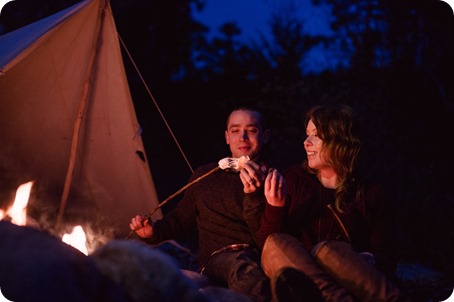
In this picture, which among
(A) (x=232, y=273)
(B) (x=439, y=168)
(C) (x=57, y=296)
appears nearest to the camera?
(C) (x=57, y=296)

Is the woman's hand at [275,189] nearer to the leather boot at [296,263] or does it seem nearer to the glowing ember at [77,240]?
the leather boot at [296,263]

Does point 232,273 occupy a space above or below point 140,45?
below

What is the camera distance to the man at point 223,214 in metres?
2.78

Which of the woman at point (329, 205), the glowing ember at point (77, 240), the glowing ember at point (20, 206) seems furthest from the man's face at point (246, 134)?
the glowing ember at point (20, 206)

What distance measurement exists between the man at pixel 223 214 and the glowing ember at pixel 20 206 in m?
0.82

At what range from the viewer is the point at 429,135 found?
6.49 metres

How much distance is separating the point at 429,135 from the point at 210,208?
4.49 metres

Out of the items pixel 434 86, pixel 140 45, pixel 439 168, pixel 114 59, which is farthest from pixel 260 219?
pixel 140 45

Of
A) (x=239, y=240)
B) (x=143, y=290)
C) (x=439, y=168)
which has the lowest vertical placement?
(x=439, y=168)

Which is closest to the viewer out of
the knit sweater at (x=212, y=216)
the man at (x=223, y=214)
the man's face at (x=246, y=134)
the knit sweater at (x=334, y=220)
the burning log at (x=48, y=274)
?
the burning log at (x=48, y=274)

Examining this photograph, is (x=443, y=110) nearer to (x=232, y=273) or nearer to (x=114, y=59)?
(x=114, y=59)

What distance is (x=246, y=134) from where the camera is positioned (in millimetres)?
3213

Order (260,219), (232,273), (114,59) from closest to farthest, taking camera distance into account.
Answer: (232,273) < (260,219) < (114,59)

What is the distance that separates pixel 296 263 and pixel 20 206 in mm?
2328
